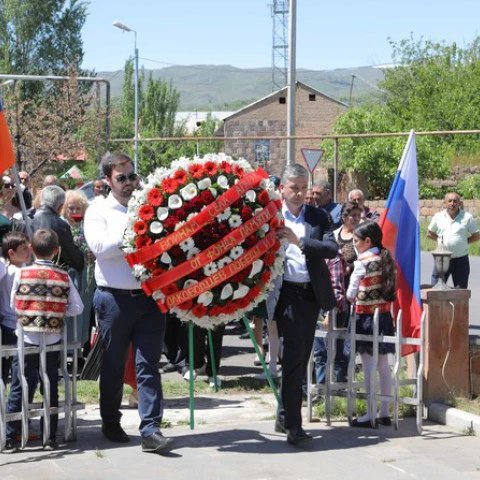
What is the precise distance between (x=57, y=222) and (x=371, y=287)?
10.0 feet

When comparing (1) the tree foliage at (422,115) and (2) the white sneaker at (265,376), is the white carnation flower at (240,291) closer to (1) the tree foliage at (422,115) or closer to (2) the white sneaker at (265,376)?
(2) the white sneaker at (265,376)

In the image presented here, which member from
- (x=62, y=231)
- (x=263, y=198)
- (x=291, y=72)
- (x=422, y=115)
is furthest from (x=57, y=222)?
(x=422, y=115)

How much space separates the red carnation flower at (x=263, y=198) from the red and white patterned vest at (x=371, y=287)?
1.11m

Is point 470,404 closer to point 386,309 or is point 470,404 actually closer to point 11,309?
point 386,309

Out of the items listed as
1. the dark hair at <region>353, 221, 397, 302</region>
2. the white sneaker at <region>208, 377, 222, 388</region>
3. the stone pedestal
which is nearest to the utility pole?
the white sneaker at <region>208, 377, 222, 388</region>

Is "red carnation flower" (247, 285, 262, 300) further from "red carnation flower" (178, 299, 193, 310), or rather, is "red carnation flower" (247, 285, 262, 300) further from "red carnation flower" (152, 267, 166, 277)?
"red carnation flower" (152, 267, 166, 277)

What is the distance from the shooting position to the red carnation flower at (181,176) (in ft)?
22.7

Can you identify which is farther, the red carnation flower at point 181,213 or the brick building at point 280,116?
the brick building at point 280,116

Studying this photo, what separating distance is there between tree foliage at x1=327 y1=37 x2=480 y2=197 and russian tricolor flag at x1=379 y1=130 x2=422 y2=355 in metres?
22.8

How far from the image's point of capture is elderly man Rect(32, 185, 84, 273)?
9125 mm

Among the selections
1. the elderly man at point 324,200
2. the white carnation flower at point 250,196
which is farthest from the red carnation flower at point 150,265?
the elderly man at point 324,200

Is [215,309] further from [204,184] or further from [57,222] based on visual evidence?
[57,222]

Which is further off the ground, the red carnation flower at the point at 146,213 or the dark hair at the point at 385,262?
the red carnation flower at the point at 146,213

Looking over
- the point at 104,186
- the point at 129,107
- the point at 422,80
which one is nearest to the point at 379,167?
the point at 422,80
